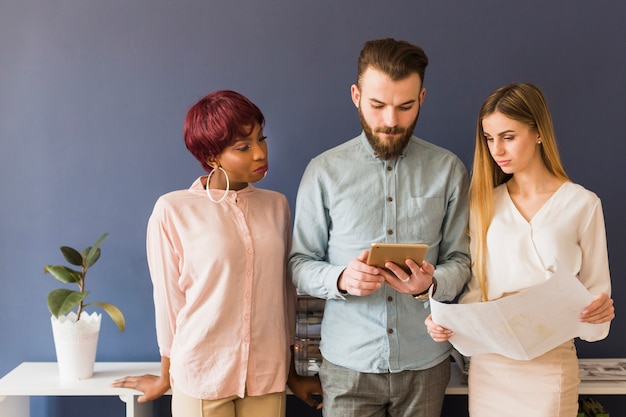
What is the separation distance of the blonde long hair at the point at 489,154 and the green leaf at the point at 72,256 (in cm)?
135

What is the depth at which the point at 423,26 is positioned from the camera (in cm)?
260

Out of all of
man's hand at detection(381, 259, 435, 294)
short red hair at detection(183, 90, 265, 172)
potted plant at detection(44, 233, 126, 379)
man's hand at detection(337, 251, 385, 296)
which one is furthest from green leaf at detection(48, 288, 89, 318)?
man's hand at detection(381, 259, 435, 294)

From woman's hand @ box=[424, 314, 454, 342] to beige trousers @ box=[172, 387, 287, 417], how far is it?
52 cm

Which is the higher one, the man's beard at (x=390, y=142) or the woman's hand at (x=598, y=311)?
the man's beard at (x=390, y=142)

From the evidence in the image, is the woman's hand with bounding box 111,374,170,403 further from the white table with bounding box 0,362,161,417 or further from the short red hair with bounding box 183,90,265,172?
the short red hair with bounding box 183,90,265,172

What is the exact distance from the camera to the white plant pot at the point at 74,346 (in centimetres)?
240

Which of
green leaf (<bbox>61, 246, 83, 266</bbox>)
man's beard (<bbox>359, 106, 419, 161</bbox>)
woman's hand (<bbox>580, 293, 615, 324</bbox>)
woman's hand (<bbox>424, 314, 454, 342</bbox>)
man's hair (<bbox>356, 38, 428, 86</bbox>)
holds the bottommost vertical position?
woman's hand (<bbox>424, 314, 454, 342</bbox>)

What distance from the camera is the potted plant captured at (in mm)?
2395

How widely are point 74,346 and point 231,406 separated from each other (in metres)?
0.66

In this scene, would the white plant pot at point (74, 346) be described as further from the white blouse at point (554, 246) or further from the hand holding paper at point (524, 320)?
the white blouse at point (554, 246)

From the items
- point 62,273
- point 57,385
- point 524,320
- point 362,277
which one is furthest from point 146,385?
point 524,320

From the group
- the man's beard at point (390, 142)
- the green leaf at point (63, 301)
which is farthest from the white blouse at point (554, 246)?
the green leaf at point (63, 301)

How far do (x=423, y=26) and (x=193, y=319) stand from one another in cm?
136

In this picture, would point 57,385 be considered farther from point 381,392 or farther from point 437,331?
point 437,331
